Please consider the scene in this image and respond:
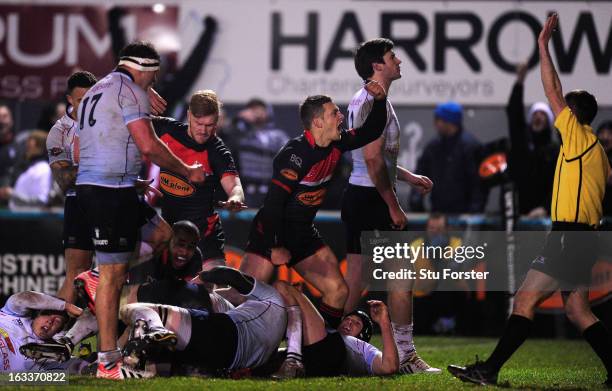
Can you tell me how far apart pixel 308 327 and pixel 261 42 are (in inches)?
298

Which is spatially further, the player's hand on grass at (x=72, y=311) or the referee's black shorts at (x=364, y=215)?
the referee's black shorts at (x=364, y=215)

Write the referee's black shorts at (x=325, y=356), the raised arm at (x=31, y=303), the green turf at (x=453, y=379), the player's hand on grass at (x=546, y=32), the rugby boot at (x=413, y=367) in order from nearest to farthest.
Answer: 1. the green turf at (x=453, y=379)
2. the player's hand on grass at (x=546, y=32)
3. the referee's black shorts at (x=325, y=356)
4. the raised arm at (x=31, y=303)
5. the rugby boot at (x=413, y=367)

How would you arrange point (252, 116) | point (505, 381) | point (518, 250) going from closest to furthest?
1. point (505, 381)
2. point (518, 250)
3. point (252, 116)

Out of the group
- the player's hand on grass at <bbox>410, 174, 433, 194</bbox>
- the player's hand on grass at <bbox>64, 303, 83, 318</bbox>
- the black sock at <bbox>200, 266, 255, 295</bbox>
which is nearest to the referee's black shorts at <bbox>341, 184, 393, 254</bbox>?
the player's hand on grass at <bbox>410, 174, 433, 194</bbox>

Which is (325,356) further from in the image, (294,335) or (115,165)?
(115,165)

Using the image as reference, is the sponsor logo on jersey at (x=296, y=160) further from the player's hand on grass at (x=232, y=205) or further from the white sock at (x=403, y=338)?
the white sock at (x=403, y=338)

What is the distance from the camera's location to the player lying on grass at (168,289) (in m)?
8.77

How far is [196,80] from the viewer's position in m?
15.6

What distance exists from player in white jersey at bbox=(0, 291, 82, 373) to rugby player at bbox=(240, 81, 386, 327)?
1472 mm

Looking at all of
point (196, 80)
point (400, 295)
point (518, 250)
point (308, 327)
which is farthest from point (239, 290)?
point (196, 80)

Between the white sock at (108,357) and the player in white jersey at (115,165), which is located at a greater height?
the player in white jersey at (115,165)

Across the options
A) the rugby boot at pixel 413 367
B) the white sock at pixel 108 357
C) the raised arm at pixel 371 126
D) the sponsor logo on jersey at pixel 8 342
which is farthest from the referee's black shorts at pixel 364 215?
the sponsor logo on jersey at pixel 8 342

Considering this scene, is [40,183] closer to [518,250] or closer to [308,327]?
[518,250]

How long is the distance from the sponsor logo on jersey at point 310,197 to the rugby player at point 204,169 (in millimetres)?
723
